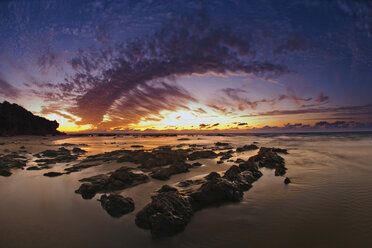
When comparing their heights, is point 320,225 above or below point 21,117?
below

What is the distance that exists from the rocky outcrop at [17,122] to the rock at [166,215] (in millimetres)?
75646

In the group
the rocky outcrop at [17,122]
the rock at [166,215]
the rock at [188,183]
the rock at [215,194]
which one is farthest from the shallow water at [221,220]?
the rocky outcrop at [17,122]

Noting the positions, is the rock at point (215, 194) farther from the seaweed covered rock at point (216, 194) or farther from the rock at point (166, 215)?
the rock at point (166, 215)

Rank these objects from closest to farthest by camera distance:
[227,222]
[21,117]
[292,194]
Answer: [227,222]
[292,194]
[21,117]

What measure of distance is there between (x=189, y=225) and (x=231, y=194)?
8.97 ft

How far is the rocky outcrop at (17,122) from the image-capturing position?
2267 inches

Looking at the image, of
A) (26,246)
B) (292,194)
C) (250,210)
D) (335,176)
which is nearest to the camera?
(26,246)

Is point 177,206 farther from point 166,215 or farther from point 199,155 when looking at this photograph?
point 199,155

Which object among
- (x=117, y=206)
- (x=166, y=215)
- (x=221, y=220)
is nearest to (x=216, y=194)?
(x=221, y=220)

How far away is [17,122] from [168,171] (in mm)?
81378

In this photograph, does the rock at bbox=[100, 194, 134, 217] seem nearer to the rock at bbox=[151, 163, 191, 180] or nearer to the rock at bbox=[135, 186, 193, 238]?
the rock at bbox=[135, 186, 193, 238]

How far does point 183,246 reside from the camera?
15.6 ft

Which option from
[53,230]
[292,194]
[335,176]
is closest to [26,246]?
[53,230]

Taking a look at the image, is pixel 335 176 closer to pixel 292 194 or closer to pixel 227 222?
pixel 292 194
